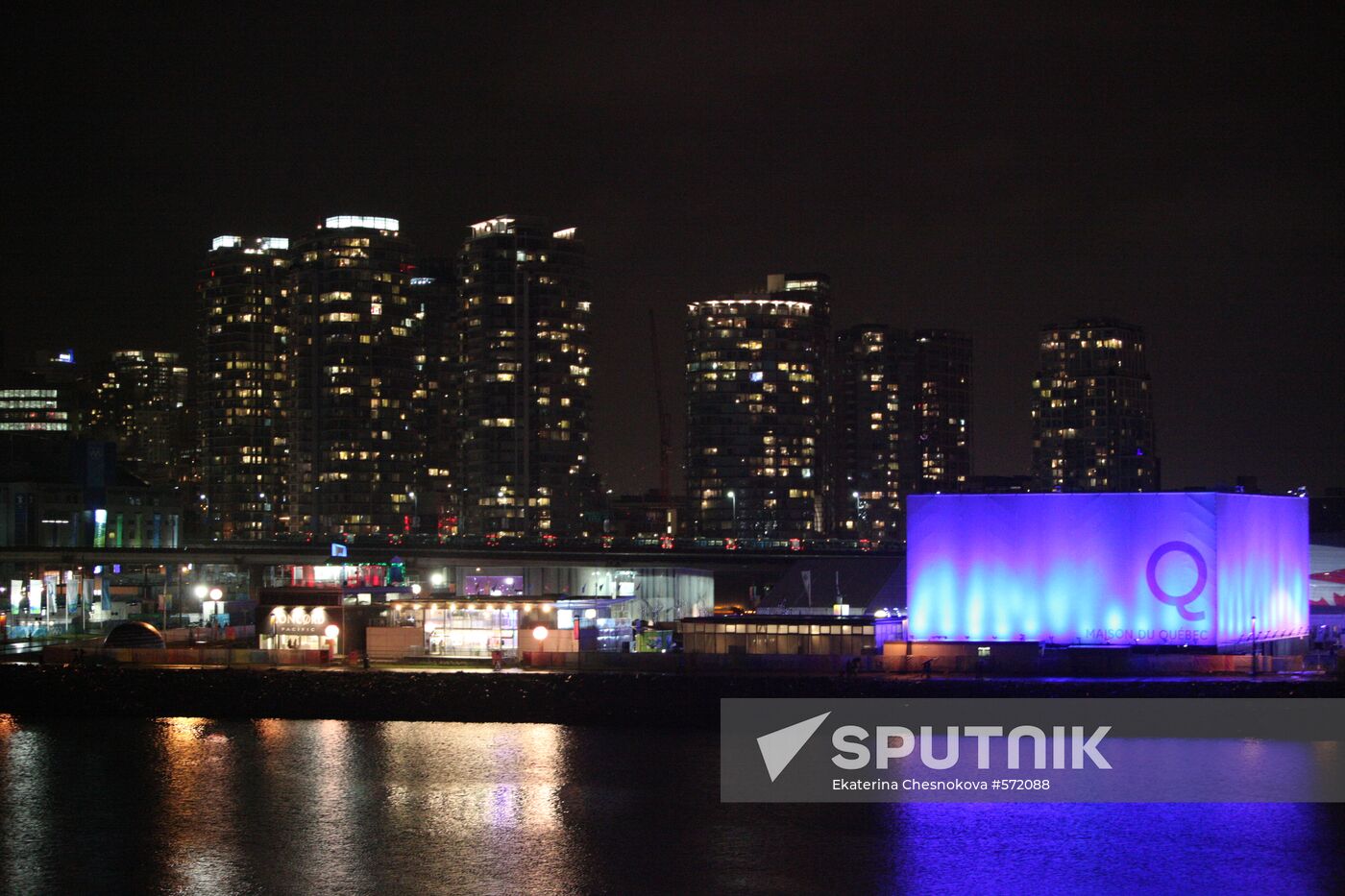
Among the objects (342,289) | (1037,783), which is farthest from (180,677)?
(342,289)

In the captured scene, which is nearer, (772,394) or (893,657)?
(893,657)

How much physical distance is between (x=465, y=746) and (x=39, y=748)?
38.7 feet

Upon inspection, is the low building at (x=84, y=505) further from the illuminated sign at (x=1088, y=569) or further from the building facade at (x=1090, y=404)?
the building facade at (x=1090, y=404)

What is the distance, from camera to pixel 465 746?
131ft

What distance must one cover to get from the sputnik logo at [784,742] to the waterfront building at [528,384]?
4432 inches

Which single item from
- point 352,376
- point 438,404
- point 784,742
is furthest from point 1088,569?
point 438,404

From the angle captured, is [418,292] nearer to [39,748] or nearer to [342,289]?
[342,289]

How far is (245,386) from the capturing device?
6560 inches

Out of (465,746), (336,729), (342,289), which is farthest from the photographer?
(342,289)

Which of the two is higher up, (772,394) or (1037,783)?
(772,394)

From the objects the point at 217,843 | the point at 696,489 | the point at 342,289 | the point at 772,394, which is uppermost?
the point at 342,289

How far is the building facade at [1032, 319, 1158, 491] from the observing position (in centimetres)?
16962

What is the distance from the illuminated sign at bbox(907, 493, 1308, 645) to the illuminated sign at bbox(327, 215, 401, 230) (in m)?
120

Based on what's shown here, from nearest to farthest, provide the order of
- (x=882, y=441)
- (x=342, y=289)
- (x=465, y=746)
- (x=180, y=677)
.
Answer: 1. (x=465, y=746)
2. (x=180, y=677)
3. (x=342, y=289)
4. (x=882, y=441)
